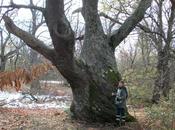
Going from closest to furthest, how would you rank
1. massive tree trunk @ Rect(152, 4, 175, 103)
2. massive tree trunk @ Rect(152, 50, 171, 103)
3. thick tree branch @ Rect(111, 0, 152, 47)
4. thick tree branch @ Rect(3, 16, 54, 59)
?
thick tree branch @ Rect(3, 16, 54, 59)
massive tree trunk @ Rect(152, 50, 171, 103)
massive tree trunk @ Rect(152, 4, 175, 103)
thick tree branch @ Rect(111, 0, 152, 47)

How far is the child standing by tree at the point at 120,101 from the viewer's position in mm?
16141

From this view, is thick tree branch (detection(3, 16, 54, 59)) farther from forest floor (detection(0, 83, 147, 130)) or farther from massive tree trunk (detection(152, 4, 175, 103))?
massive tree trunk (detection(152, 4, 175, 103))

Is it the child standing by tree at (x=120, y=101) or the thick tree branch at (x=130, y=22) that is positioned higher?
the thick tree branch at (x=130, y=22)

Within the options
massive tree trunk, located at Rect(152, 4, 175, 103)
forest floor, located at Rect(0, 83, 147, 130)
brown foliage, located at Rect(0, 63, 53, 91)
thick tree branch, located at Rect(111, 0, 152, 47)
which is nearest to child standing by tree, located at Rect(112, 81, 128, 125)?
forest floor, located at Rect(0, 83, 147, 130)

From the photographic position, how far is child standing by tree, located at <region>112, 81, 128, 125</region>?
16.1 metres

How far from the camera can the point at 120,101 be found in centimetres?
1647

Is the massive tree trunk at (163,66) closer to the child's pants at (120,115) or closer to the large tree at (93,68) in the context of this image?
the child's pants at (120,115)

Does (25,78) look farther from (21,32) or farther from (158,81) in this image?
(158,81)

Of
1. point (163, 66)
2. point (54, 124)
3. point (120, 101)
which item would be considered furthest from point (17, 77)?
point (163, 66)

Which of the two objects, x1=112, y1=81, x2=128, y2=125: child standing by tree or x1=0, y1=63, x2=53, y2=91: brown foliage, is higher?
x1=0, y1=63, x2=53, y2=91: brown foliage

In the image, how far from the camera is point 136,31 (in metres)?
32.3

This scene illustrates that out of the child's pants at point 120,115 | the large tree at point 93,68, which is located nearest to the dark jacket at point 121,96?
the child's pants at point 120,115

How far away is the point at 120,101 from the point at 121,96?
27cm

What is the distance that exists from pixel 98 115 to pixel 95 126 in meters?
0.46
